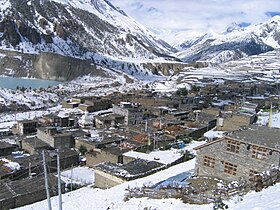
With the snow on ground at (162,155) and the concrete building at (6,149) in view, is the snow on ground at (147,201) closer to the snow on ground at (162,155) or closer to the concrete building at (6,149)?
the snow on ground at (162,155)

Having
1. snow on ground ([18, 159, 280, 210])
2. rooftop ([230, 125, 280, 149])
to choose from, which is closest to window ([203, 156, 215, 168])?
rooftop ([230, 125, 280, 149])

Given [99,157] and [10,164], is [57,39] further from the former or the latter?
[99,157]

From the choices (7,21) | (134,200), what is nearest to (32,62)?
(7,21)

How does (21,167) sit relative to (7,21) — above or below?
below

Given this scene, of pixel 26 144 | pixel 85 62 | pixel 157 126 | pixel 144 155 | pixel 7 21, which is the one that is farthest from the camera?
pixel 7 21

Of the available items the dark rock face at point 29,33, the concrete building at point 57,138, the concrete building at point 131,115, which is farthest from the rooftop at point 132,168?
the dark rock face at point 29,33

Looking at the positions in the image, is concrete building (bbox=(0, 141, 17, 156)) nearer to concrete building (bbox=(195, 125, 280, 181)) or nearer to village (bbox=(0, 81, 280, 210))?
village (bbox=(0, 81, 280, 210))

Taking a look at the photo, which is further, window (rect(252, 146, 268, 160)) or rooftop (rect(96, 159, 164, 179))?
rooftop (rect(96, 159, 164, 179))

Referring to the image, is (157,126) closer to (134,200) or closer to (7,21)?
(134,200)
